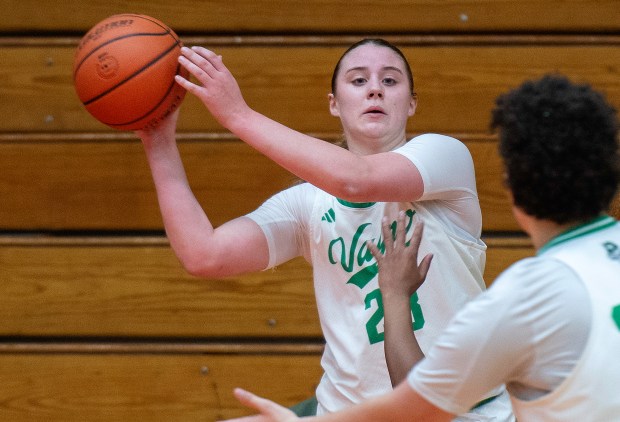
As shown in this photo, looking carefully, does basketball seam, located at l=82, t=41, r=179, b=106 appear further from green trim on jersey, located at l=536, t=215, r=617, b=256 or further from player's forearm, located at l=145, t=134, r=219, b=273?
green trim on jersey, located at l=536, t=215, r=617, b=256

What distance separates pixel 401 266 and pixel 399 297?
0.26ft

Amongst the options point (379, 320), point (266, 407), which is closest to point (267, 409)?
point (266, 407)

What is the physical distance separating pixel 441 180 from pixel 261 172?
1.40 metres

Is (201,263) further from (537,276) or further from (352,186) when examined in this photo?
(537,276)

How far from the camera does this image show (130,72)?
2.36 meters

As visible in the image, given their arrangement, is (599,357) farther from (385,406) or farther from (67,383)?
(67,383)

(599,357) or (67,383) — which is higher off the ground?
(67,383)

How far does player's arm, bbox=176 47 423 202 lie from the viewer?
2152 mm

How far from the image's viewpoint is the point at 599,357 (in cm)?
143

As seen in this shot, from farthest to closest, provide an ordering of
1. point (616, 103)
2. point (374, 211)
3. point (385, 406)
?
point (616, 103)
point (374, 211)
point (385, 406)

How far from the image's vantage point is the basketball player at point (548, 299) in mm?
1443

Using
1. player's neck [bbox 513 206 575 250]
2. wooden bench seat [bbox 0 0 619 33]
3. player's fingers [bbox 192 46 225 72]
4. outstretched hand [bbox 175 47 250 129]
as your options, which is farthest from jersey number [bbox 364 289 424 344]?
wooden bench seat [bbox 0 0 619 33]

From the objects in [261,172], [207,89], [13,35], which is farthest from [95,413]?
[207,89]

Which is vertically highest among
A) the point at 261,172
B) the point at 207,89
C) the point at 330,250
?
the point at 261,172
